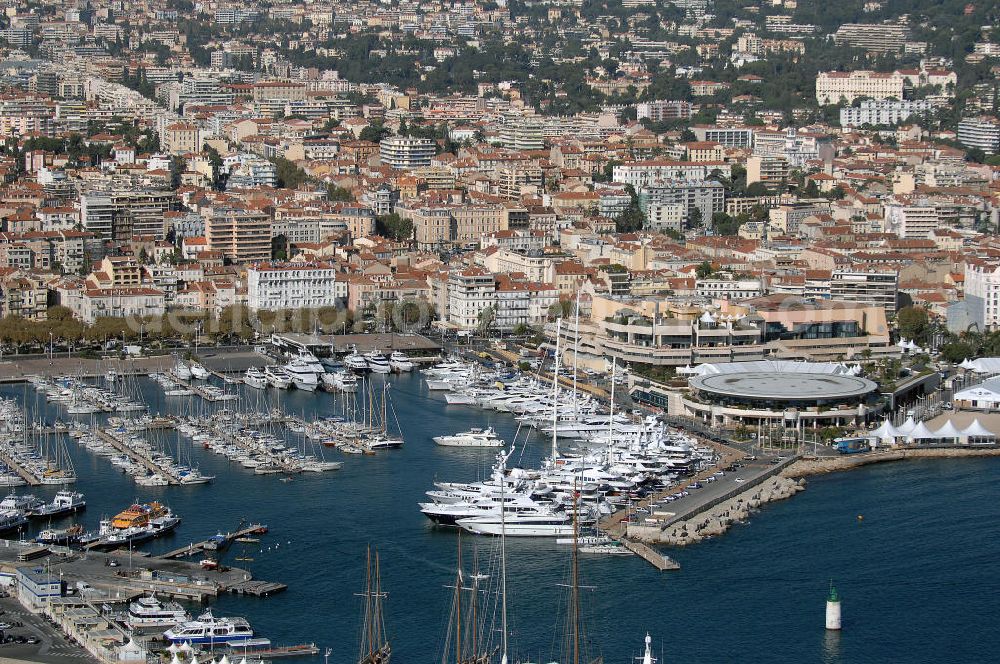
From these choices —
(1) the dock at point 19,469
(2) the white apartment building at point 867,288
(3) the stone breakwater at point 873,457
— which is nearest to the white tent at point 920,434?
(3) the stone breakwater at point 873,457

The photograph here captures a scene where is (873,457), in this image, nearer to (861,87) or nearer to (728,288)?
(728,288)

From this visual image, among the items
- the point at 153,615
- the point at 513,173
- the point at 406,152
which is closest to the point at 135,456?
the point at 153,615

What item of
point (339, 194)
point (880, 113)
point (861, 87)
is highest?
point (861, 87)

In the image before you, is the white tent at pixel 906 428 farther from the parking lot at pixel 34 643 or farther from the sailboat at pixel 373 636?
the parking lot at pixel 34 643

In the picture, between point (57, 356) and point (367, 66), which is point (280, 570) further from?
point (367, 66)

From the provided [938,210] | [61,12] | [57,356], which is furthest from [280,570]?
[61,12]
